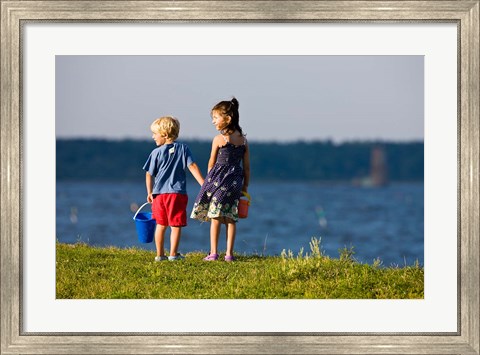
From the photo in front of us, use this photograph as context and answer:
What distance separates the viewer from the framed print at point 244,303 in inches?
261

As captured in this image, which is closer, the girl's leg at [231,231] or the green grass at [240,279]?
the green grass at [240,279]

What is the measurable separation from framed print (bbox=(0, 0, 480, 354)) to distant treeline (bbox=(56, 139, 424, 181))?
3212cm

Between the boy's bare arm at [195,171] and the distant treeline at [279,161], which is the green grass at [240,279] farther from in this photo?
the distant treeline at [279,161]

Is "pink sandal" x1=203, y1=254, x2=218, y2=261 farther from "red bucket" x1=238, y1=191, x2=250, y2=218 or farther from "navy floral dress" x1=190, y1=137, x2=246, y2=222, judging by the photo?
"red bucket" x1=238, y1=191, x2=250, y2=218

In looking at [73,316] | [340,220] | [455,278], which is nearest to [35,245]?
[73,316]

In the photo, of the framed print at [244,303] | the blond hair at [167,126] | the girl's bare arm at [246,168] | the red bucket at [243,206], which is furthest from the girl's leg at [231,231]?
the framed print at [244,303]

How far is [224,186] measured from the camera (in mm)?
9539

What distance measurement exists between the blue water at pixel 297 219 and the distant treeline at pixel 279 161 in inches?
169

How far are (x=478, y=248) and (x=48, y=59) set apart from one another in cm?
414

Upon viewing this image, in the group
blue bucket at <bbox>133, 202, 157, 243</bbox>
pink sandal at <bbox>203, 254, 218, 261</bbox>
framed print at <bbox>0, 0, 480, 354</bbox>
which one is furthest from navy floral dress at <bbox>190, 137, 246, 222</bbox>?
framed print at <bbox>0, 0, 480, 354</bbox>

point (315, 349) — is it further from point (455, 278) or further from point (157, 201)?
point (157, 201)

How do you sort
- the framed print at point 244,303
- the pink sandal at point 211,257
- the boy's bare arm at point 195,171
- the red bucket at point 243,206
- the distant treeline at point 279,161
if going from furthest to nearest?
the distant treeline at point 279,161
the pink sandal at point 211,257
the red bucket at point 243,206
the boy's bare arm at point 195,171
the framed print at point 244,303

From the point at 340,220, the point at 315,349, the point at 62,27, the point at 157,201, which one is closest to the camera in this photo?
the point at 315,349

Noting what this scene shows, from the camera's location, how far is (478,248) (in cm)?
668
